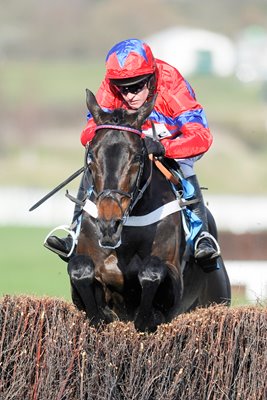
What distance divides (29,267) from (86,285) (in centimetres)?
1321

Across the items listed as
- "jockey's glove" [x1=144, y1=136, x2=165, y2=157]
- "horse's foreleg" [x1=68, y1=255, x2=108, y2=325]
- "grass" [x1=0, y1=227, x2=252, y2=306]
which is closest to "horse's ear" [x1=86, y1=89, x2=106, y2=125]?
"jockey's glove" [x1=144, y1=136, x2=165, y2=157]

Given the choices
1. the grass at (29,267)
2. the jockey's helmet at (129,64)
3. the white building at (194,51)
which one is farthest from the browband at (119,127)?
the white building at (194,51)

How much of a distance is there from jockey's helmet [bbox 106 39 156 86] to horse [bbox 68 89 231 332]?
1.03 feet

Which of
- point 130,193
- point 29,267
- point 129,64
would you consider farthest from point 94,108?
point 29,267

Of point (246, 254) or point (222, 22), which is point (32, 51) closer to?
point (222, 22)

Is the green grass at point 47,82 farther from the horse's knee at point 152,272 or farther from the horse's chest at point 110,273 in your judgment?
the horse's knee at point 152,272

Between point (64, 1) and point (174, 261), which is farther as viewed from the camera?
point (64, 1)

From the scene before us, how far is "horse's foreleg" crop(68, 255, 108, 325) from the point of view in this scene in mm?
6164

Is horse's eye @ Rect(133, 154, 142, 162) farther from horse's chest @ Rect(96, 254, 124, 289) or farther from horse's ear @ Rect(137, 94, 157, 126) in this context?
horse's chest @ Rect(96, 254, 124, 289)

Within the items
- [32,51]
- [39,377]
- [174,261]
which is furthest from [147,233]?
[32,51]

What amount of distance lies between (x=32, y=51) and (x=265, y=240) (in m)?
65.5

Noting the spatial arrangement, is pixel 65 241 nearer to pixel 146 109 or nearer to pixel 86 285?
pixel 86 285

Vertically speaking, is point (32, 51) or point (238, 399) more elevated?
point (238, 399)

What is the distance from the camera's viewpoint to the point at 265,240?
1692cm
